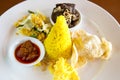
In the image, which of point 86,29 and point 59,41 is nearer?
point 59,41

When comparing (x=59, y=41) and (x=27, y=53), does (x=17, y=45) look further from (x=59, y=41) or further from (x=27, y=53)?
(x=59, y=41)

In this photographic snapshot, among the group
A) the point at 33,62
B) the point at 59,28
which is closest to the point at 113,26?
the point at 59,28

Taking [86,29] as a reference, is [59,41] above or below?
below

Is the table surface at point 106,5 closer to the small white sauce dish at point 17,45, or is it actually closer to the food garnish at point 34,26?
the food garnish at point 34,26

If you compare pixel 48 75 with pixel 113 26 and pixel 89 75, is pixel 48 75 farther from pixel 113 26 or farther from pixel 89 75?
pixel 113 26

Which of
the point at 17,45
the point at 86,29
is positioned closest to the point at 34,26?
the point at 17,45

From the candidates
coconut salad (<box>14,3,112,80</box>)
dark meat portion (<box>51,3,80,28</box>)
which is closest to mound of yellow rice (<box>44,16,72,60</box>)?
coconut salad (<box>14,3,112,80</box>)

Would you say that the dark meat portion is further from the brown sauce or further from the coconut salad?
the brown sauce
